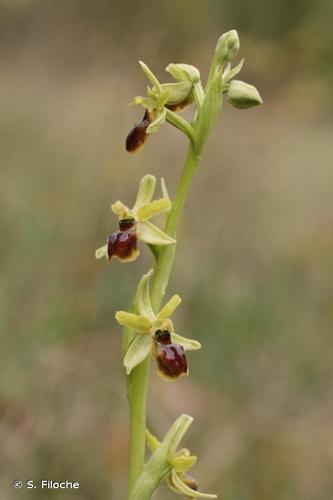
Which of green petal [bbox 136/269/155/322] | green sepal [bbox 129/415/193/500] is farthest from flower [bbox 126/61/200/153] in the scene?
green sepal [bbox 129/415/193/500]

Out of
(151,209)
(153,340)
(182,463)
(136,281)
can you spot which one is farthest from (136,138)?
(136,281)

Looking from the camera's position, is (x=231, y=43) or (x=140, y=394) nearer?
(x=140, y=394)

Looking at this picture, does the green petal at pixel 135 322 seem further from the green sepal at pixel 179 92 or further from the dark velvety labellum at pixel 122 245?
the green sepal at pixel 179 92

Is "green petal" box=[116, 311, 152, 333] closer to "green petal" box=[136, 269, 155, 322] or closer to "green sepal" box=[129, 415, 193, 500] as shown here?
"green petal" box=[136, 269, 155, 322]

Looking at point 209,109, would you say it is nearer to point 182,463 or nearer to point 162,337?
point 162,337

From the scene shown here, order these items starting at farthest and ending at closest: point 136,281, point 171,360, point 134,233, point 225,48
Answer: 1. point 136,281
2. point 225,48
3. point 134,233
4. point 171,360
